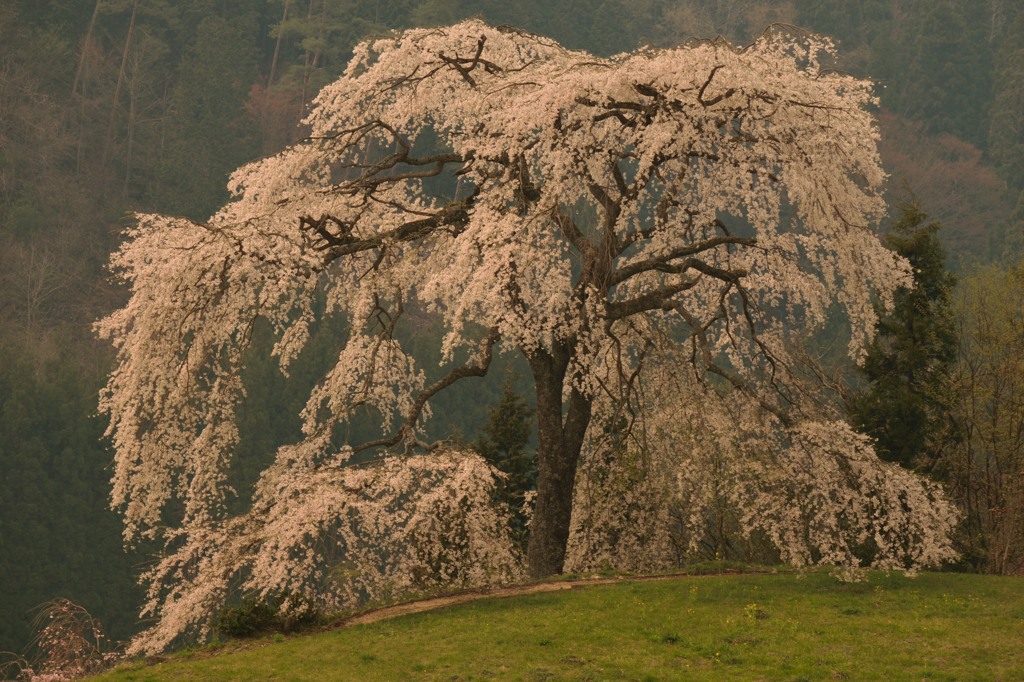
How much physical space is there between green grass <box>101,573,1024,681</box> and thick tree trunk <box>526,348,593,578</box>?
206 cm

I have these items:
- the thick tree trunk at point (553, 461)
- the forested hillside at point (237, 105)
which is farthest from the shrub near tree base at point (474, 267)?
the forested hillside at point (237, 105)

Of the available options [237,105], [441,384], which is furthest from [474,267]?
[237,105]

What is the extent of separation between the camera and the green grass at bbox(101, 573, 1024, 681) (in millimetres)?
13695

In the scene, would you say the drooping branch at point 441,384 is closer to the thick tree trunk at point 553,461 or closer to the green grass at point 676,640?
the thick tree trunk at point 553,461

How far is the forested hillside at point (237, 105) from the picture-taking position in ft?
204

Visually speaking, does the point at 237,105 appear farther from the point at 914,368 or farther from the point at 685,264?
the point at 685,264

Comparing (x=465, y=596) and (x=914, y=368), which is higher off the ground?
(x=914, y=368)

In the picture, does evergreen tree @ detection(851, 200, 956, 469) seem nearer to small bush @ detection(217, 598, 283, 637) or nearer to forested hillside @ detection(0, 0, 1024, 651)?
small bush @ detection(217, 598, 283, 637)

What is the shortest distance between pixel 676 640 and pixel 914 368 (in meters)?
13.0

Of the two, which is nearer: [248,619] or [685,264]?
[248,619]

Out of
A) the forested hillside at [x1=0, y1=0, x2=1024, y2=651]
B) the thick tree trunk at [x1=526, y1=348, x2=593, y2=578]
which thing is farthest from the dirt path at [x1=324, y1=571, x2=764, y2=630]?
the forested hillside at [x1=0, y1=0, x2=1024, y2=651]

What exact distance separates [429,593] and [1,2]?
58.8 meters

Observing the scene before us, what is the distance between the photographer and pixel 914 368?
25906mm

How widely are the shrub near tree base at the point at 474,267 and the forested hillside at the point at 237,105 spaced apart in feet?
110
